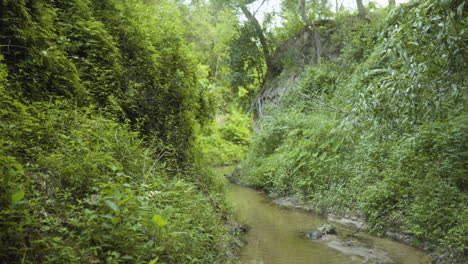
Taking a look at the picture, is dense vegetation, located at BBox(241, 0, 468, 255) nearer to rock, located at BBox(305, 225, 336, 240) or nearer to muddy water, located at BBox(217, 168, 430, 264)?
muddy water, located at BBox(217, 168, 430, 264)

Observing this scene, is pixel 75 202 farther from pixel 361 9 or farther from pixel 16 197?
pixel 361 9

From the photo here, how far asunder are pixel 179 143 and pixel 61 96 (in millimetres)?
2809

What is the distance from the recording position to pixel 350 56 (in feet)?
42.5

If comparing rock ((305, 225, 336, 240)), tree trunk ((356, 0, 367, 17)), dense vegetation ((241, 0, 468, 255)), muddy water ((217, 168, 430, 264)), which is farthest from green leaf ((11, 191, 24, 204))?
tree trunk ((356, 0, 367, 17))

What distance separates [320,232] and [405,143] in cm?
271

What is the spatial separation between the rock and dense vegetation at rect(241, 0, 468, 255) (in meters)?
0.86

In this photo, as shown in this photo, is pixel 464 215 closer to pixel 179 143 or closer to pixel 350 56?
pixel 179 143

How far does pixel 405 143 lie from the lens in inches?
255

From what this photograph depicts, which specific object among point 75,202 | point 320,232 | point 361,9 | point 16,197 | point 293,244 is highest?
point 361,9

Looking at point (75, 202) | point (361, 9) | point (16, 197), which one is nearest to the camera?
point (16, 197)

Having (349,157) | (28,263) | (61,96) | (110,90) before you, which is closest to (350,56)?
(349,157)

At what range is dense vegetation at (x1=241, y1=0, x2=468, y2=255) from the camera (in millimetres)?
4340

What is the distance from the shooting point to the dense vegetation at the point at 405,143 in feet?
14.2

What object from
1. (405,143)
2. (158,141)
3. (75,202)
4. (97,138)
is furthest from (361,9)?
(75,202)
